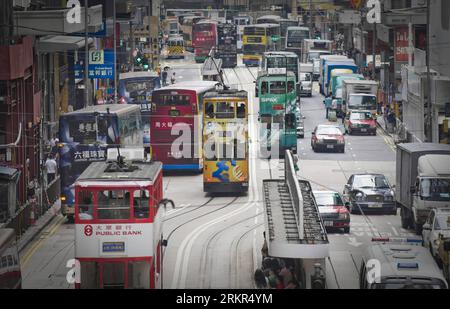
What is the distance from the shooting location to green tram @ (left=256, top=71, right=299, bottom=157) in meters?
56.8

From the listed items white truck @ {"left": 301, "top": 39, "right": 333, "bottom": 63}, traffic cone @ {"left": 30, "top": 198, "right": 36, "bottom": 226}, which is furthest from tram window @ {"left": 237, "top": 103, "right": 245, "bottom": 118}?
white truck @ {"left": 301, "top": 39, "right": 333, "bottom": 63}

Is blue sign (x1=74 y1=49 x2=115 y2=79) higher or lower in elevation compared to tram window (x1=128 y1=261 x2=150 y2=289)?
higher

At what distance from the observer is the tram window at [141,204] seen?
25750mm

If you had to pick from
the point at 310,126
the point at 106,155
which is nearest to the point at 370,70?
the point at 310,126

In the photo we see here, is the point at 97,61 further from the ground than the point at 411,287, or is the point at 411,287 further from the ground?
the point at 97,61

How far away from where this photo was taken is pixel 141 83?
213 feet

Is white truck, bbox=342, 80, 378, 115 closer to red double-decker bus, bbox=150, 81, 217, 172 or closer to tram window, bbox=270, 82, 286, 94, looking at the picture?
tram window, bbox=270, 82, 286, 94

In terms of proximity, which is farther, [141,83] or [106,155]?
[141,83]

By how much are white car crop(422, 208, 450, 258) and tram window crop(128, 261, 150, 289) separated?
8.21 meters

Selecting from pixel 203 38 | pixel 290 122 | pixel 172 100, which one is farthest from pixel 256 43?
pixel 172 100

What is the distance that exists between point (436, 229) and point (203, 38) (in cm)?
8117

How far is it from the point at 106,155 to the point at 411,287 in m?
17.5

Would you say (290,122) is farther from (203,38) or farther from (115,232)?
(203,38)

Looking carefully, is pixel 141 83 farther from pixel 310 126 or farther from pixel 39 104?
pixel 39 104
